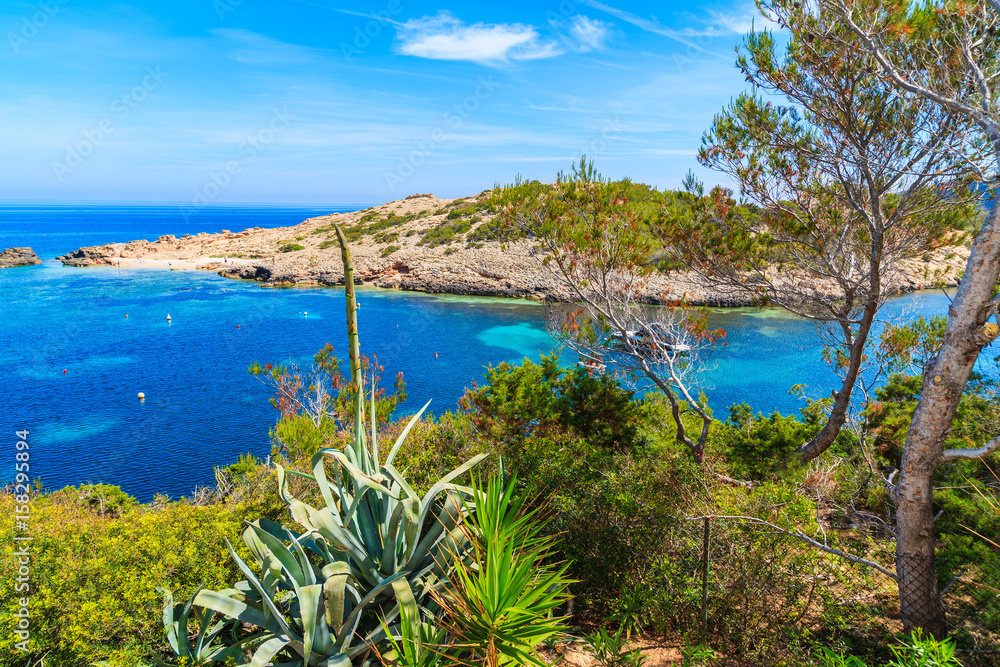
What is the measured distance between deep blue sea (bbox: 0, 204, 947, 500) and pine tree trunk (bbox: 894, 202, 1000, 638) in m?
6.36

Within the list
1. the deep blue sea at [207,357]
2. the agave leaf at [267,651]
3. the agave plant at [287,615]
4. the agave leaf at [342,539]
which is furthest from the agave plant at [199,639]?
the deep blue sea at [207,357]

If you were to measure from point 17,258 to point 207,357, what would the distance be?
54.5 metres

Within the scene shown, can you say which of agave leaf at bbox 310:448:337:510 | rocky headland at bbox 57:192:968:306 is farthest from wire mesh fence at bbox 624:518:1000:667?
rocky headland at bbox 57:192:968:306

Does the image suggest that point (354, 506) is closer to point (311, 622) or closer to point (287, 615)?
point (311, 622)

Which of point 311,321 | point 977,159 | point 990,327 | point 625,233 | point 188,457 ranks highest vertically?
point 977,159

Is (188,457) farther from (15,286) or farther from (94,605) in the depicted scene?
(15,286)

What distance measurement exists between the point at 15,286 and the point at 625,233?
61272 mm

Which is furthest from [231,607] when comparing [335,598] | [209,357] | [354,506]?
[209,357]

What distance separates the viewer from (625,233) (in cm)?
750

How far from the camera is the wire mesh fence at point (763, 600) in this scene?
3.83m

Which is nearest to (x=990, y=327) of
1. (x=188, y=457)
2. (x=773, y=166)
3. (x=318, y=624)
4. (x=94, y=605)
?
(x=773, y=166)

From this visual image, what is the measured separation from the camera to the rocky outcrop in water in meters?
58.6

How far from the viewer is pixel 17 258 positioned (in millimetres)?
59844

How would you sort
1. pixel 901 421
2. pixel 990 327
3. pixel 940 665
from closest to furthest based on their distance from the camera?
1. pixel 940 665
2. pixel 990 327
3. pixel 901 421
